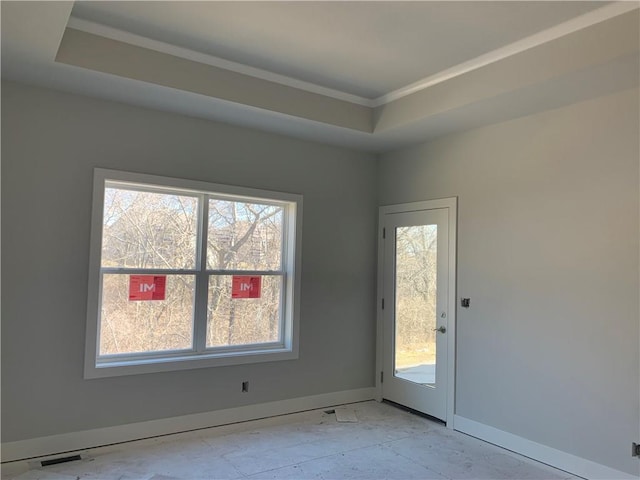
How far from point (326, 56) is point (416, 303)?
2.48 metres

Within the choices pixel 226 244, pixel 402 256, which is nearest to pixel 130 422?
pixel 226 244

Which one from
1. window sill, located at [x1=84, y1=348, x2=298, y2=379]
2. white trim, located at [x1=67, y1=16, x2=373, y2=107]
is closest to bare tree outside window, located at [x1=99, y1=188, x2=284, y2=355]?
window sill, located at [x1=84, y1=348, x2=298, y2=379]

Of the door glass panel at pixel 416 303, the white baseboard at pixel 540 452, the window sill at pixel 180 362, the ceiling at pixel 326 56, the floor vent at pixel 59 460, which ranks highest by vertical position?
the ceiling at pixel 326 56

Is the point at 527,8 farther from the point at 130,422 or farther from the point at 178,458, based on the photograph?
the point at 130,422

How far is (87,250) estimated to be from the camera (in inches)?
140

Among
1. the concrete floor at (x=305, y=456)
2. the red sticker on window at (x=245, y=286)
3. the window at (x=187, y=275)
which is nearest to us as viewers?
the concrete floor at (x=305, y=456)

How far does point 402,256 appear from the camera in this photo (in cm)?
486

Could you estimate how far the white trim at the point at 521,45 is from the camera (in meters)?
2.73

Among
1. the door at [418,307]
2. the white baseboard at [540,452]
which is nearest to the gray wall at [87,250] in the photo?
the door at [418,307]

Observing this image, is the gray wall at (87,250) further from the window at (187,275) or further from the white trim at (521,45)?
the white trim at (521,45)

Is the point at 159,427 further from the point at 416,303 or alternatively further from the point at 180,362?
the point at 416,303

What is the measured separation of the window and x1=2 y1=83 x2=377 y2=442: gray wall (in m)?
0.11

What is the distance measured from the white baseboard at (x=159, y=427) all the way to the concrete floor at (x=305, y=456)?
0.24 feet

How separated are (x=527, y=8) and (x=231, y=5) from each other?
1723mm
